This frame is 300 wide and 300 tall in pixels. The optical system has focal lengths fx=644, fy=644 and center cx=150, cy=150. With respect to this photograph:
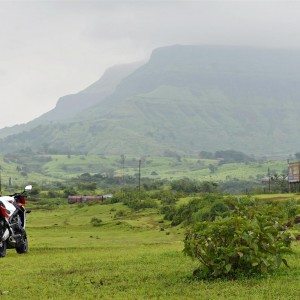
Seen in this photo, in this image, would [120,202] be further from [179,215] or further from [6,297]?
[6,297]

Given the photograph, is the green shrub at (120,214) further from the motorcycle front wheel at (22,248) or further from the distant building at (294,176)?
the distant building at (294,176)

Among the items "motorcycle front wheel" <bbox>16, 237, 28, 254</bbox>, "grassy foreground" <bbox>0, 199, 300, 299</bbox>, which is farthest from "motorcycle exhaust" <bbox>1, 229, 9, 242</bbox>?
"motorcycle front wheel" <bbox>16, 237, 28, 254</bbox>

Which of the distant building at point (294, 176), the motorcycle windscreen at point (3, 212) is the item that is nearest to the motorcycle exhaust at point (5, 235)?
the motorcycle windscreen at point (3, 212)

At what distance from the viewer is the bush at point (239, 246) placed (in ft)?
42.3

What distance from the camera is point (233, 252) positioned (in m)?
12.8

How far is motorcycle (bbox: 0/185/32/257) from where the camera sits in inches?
760

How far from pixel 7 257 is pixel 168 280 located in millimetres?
8059

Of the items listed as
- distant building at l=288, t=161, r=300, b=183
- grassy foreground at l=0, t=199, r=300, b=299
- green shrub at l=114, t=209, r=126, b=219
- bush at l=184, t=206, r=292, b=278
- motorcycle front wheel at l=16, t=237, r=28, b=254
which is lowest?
green shrub at l=114, t=209, r=126, b=219

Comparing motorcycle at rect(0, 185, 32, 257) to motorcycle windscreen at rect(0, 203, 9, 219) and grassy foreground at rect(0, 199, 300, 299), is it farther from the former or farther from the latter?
grassy foreground at rect(0, 199, 300, 299)

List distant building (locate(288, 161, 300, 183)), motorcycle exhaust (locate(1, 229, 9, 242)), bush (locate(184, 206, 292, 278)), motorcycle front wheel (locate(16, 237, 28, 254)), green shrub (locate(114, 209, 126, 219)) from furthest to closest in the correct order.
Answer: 1. distant building (locate(288, 161, 300, 183))
2. green shrub (locate(114, 209, 126, 219))
3. motorcycle front wheel (locate(16, 237, 28, 254))
4. motorcycle exhaust (locate(1, 229, 9, 242))
5. bush (locate(184, 206, 292, 278))

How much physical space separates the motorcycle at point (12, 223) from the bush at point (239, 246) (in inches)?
302

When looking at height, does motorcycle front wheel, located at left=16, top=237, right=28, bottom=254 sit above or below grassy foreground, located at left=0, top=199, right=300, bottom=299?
below

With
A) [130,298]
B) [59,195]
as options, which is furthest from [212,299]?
[59,195]

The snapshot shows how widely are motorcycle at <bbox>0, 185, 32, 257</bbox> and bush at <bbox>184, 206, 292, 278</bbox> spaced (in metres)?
7.66
